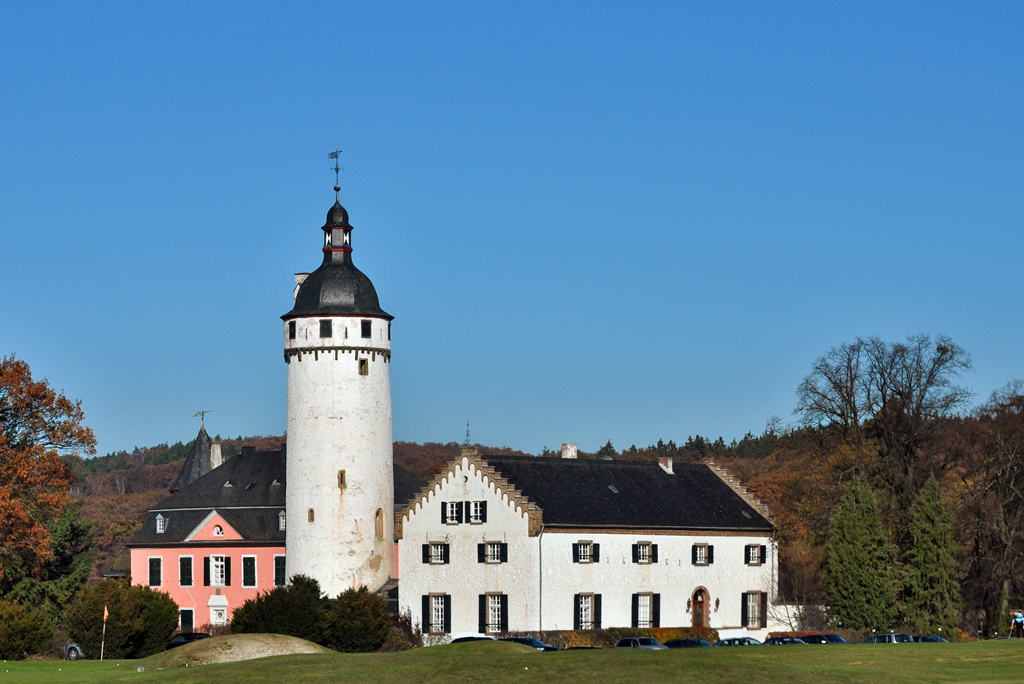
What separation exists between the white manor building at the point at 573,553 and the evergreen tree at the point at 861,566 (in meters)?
7.73

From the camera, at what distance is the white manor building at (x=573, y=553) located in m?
65.8

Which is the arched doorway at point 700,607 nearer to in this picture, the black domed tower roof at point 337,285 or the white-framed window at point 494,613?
the white-framed window at point 494,613

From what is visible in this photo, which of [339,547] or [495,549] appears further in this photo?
[339,547]

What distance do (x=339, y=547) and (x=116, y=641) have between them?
20.0m

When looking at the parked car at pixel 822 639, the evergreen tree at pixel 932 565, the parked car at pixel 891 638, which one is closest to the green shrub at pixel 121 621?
the parked car at pixel 822 639

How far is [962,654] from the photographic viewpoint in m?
Result: 41.8

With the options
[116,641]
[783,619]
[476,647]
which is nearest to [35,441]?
[116,641]

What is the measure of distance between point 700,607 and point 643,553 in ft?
14.6

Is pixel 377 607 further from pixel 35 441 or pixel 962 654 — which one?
pixel 962 654

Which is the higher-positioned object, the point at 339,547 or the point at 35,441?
the point at 35,441

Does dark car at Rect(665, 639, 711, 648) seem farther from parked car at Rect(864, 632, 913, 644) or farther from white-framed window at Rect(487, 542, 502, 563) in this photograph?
white-framed window at Rect(487, 542, 502, 563)

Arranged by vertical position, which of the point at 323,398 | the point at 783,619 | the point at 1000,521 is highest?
the point at 323,398

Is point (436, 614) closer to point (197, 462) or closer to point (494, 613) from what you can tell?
point (494, 613)

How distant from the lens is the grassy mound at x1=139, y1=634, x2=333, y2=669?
42844mm
